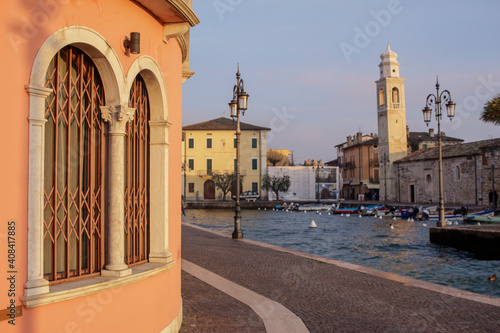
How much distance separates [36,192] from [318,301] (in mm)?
5786

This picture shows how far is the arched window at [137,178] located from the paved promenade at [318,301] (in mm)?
1519

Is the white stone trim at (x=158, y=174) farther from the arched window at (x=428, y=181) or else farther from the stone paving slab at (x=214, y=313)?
the arched window at (x=428, y=181)

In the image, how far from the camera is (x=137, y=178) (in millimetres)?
5410

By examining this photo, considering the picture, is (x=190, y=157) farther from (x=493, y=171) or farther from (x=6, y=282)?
(x=6, y=282)

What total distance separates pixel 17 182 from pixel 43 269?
0.82 meters

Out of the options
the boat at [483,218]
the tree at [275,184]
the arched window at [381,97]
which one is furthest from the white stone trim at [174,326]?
the arched window at [381,97]

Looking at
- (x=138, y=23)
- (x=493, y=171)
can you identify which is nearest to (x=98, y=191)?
(x=138, y=23)

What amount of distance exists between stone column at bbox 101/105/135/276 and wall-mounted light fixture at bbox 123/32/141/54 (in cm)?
56

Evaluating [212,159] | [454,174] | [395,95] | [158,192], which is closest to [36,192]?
[158,192]

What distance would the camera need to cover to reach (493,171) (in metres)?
46.4

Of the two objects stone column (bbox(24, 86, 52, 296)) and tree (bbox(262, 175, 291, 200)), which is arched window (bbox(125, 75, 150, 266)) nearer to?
stone column (bbox(24, 86, 52, 296))

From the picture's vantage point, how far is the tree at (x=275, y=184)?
6969 centimetres

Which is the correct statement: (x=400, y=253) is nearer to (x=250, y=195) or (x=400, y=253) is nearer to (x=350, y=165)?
(x=250, y=195)

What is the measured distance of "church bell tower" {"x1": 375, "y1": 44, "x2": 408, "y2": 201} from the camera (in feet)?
217
